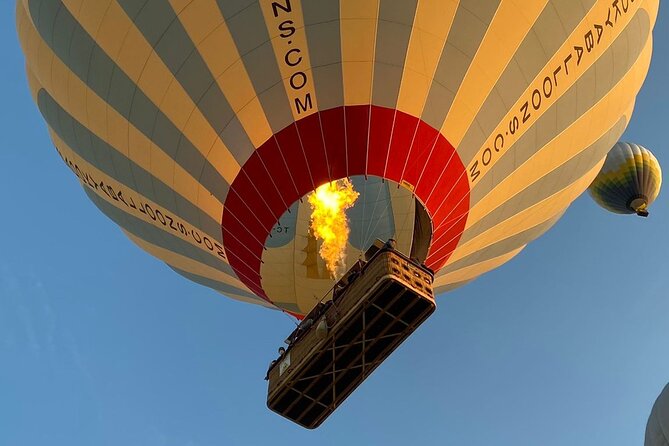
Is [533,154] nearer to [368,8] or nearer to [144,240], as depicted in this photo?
[368,8]

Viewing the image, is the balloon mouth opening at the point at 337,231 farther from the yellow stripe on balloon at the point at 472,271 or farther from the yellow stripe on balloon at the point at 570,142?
the yellow stripe on balloon at the point at 472,271

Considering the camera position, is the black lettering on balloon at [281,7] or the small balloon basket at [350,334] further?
the black lettering on balloon at [281,7]

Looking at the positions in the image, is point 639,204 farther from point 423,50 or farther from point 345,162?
point 345,162

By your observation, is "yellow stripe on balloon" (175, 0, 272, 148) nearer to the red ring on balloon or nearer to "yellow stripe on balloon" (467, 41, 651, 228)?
the red ring on balloon

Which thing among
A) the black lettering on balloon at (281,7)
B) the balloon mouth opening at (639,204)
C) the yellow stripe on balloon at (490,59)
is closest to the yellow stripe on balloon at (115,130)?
the black lettering on balloon at (281,7)

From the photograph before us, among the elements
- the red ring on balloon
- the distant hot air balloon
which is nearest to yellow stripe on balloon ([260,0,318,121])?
the red ring on balloon

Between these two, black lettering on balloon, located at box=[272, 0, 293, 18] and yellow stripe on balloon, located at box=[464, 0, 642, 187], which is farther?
yellow stripe on balloon, located at box=[464, 0, 642, 187]
